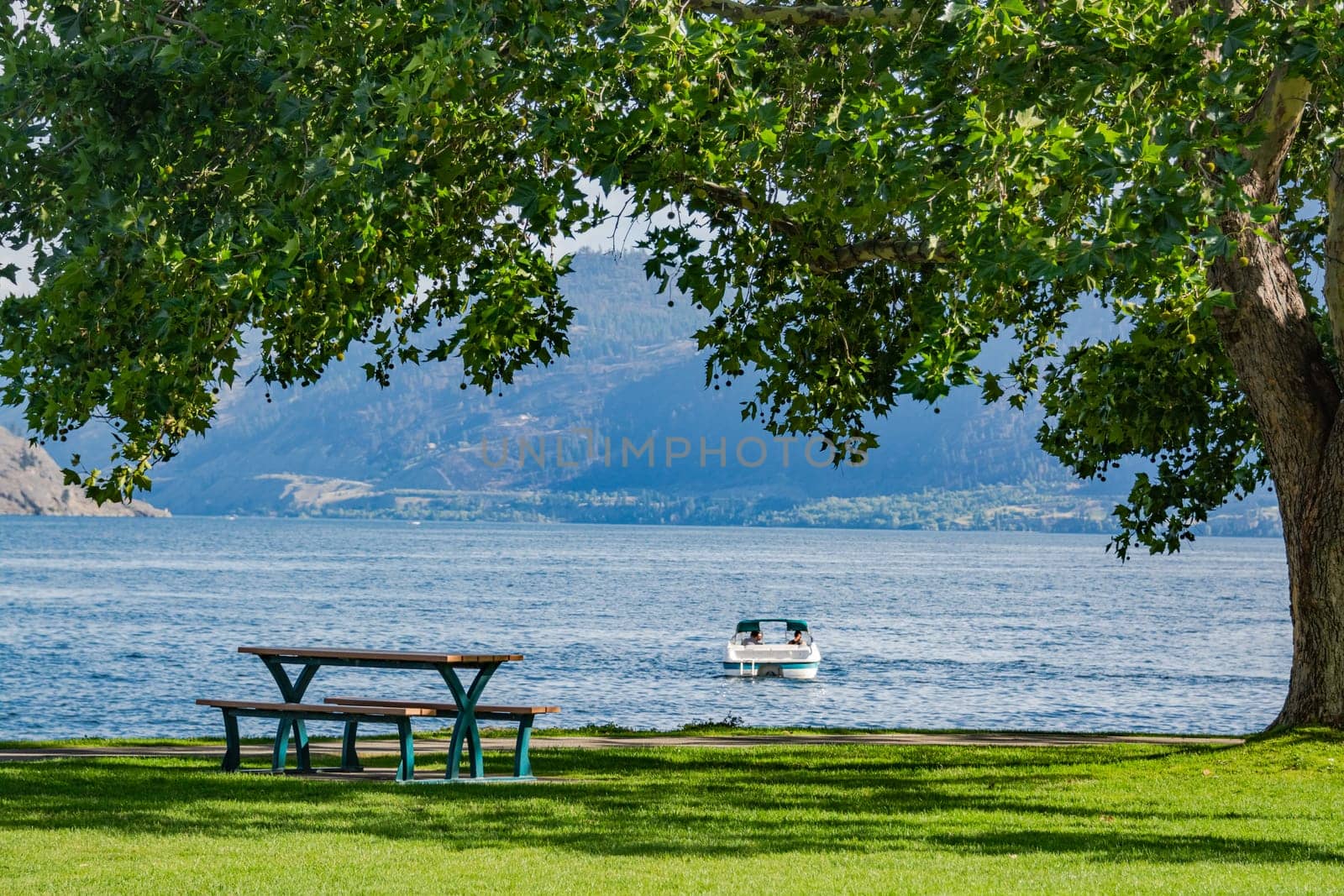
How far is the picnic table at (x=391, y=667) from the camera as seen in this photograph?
11875 mm

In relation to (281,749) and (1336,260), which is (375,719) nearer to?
(281,749)

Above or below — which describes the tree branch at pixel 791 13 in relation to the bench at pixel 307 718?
above

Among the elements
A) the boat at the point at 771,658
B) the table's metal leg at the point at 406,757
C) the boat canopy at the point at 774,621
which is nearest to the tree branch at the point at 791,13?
the table's metal leg at the point at 406,757

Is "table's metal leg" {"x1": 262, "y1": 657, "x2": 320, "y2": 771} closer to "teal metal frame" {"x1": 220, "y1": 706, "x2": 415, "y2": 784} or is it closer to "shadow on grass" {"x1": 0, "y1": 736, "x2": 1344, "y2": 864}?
"teal metal frame" {"x1": 220, "y1": 706, "x2": 415, "y2": 784}

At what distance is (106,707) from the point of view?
3753 cm

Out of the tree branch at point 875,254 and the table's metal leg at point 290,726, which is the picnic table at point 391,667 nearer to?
the table's metal leg at point 290,726

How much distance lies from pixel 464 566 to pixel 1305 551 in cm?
12689

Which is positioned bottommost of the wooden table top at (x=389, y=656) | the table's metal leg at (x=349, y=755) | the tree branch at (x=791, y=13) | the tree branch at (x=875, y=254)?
the table's metal leg at (x=349, y=755)

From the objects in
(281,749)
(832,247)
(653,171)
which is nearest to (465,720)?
(281,749)

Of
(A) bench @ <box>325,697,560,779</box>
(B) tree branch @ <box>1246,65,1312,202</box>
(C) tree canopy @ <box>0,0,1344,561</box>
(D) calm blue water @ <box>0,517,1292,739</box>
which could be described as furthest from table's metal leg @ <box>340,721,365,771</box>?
(D) calm blue water @ <box>0,517,1292,739</box>

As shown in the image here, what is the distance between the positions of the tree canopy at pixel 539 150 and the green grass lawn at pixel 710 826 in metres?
2.67

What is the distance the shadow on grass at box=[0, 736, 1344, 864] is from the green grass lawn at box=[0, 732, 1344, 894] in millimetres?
32

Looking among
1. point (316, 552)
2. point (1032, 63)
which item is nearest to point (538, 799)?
point (1032, 63)

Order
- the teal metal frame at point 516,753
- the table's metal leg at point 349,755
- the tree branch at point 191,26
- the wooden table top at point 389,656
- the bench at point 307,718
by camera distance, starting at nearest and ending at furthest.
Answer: the tree branch at point 191,26, the wooden table top at point 389,656, the bench at point 307,718, the teal metal frame at point 516,753, the table's metal leg at point 349,755
